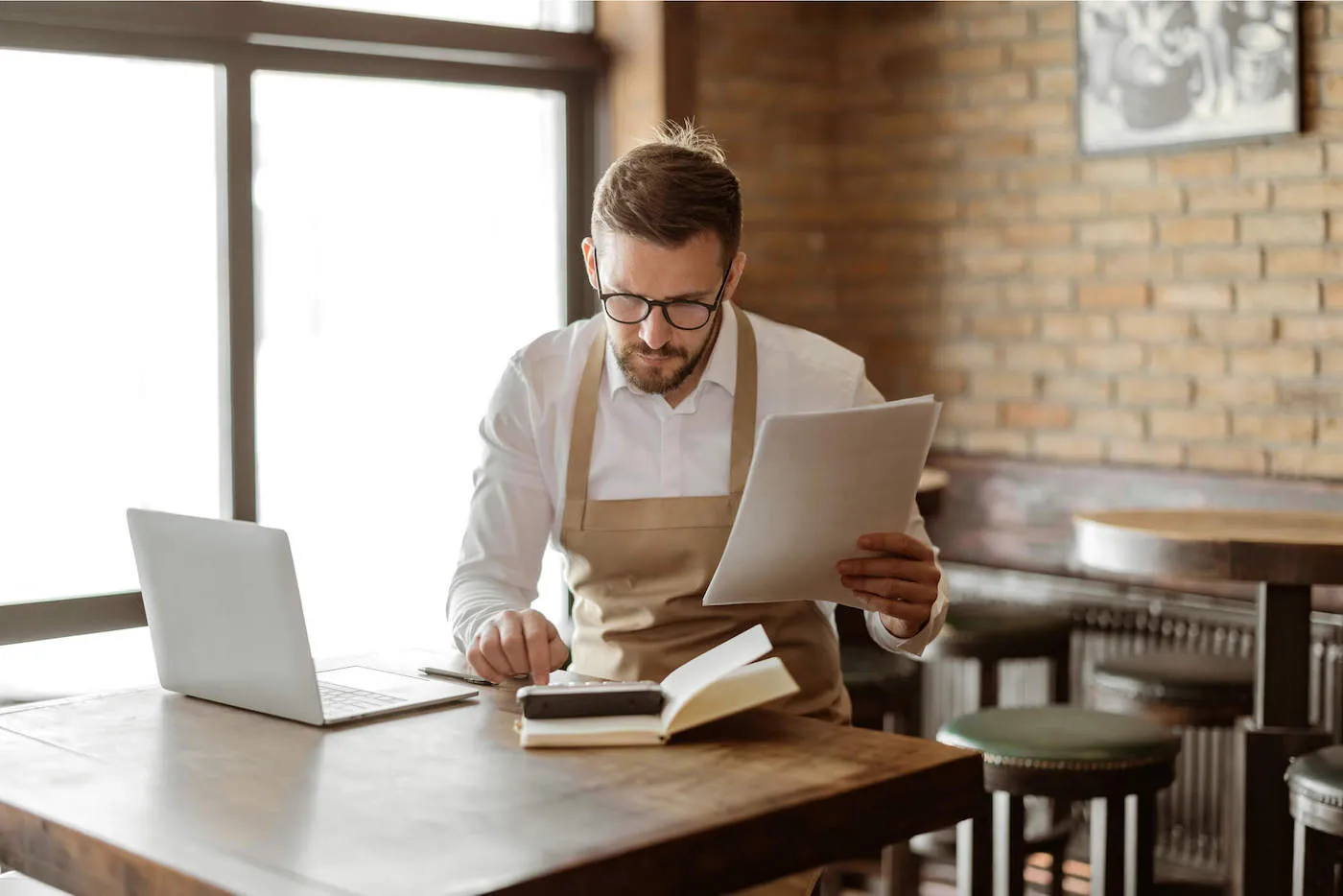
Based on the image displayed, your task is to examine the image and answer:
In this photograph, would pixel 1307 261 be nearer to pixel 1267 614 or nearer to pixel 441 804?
pixel 1267 614

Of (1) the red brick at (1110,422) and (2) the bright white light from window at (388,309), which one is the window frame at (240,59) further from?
(1) the red brick at (1110,422)

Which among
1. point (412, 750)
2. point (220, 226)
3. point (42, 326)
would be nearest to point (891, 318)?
point (220, 226)

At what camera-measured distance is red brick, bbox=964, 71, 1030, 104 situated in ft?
A: 14.2

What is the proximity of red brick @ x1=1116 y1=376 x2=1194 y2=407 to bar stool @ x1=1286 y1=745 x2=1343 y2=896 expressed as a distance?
4.99 feet

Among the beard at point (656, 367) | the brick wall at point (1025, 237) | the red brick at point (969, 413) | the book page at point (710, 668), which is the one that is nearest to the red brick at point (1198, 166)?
the brick wall at point (1025, 237)

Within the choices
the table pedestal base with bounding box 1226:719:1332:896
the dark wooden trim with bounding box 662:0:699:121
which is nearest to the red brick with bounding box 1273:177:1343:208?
the table pedestal base with bounding box 1226:719:1332:896

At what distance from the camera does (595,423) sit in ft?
7.88

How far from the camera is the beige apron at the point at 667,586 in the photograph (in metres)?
2.31

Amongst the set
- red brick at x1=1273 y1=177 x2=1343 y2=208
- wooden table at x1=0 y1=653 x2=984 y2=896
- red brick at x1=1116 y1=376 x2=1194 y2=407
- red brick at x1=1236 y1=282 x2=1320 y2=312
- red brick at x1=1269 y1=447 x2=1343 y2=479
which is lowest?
wooden table at x1=0 y1=653 x2=984 y2=896

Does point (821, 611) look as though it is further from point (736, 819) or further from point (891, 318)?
point (891, 318)

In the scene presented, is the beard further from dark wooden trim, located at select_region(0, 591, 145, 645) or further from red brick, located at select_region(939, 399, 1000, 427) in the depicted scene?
red brick, located at select_region(939, 399, 1000, 427)

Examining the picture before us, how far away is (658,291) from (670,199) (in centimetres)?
13

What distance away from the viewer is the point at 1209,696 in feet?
11.2

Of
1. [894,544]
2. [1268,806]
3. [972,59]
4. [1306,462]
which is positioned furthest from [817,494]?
[972,59]
